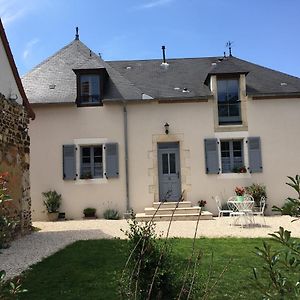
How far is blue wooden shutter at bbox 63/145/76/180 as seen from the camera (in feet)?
42.8

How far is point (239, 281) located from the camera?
465 cm

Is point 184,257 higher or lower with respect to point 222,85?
lower

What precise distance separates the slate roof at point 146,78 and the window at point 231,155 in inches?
73.2

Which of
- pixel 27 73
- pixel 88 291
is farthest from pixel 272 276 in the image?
pixel 27 73

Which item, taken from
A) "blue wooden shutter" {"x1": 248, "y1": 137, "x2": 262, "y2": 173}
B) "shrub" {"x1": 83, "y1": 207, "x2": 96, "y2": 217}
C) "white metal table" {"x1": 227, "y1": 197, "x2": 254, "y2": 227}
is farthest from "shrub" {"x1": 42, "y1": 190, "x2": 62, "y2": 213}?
"blue wooden shutter" {"x1": 248, "y1": 137, "x2": 262, "y2": 173}

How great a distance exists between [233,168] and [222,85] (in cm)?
300

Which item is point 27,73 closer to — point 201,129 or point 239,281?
point 201,129

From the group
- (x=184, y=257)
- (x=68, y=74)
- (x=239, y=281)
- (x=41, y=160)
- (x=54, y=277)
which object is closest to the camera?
(x=239, y=281)

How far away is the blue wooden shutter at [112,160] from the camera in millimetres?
13005

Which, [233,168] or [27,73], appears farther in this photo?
[27,73]

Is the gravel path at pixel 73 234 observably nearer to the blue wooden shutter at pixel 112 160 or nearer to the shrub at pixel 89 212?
the shrub at pixel 89 212

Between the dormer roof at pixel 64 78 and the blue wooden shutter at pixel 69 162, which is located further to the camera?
the dormer roof at pixel 64 78

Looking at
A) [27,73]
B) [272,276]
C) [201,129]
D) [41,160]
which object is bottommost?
[272,276]

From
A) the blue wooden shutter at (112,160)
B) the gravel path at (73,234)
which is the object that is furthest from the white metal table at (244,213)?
the blue wooden shutter at (112,160)
